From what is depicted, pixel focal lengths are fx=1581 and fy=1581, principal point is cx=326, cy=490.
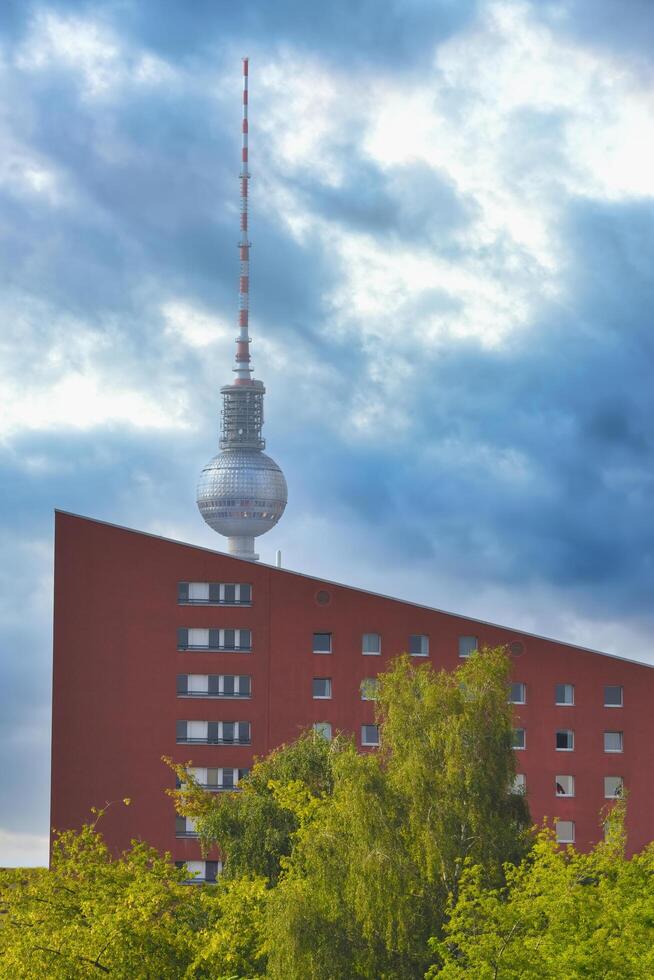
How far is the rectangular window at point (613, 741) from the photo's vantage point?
7875 centimetres

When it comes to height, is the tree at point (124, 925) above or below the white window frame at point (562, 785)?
below

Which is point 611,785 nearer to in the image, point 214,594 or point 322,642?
point 322,642

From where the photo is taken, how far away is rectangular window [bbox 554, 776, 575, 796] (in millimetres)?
78287

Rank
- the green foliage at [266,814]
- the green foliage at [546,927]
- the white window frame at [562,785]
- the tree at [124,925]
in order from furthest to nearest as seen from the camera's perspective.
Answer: the white window frame at [562,785] < the green foliage at [266,814] < the tree at [124,925] < the green foliage at [546,927]

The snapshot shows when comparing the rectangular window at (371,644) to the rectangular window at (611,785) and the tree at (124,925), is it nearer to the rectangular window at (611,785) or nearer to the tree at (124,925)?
the rectangular window at (611,785)

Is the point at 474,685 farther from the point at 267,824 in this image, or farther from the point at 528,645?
the point at 528,645

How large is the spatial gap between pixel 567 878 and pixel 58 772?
43.4 metres

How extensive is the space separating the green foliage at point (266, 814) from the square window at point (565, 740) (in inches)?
1023

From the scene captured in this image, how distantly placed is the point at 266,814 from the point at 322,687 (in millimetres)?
27004

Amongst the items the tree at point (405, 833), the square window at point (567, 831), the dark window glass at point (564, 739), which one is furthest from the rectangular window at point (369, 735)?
the tree at point (405, 833)

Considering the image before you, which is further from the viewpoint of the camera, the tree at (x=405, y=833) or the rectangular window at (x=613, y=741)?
the rectangular window at (x=613, y=741)

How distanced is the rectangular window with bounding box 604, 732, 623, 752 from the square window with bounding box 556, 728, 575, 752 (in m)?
1.72

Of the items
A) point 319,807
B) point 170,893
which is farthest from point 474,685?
point 170,893

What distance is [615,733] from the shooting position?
78812 mm
